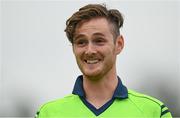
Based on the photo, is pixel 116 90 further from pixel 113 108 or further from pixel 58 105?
pixel 58 105

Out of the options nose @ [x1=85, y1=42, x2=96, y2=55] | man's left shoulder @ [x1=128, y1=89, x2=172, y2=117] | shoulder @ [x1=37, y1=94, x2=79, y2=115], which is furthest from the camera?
shoulder @ [x1=37, y1=94, x2=79, y2=115]

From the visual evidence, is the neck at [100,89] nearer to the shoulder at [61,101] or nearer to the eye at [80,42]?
the shoulder at [61,101]

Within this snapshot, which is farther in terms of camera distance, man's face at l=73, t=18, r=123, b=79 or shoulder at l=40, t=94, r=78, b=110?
shoulder at l=40, t=94, r=78, b=110

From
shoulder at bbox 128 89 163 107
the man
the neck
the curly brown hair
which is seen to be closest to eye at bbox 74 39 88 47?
the man

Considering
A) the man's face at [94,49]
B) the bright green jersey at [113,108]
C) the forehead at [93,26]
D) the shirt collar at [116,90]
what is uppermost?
the forehead at [93,26]

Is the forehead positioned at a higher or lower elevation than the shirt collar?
higher

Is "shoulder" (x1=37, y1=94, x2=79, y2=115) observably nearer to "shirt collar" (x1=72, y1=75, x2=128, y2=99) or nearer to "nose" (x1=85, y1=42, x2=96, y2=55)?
"shirt collar" (x1=72, y1=75, x2=128, y2=99)

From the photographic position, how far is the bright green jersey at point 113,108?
4195mm

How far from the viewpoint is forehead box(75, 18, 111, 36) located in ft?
13.6

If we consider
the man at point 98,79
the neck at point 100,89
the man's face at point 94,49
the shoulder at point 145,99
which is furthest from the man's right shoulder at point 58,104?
the shoulder at point 145,99

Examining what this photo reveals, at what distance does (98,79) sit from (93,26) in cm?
35

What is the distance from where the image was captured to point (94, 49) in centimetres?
410

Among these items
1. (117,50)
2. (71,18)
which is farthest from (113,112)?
(71,18)

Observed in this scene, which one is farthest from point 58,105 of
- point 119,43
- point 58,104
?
point 119,43
